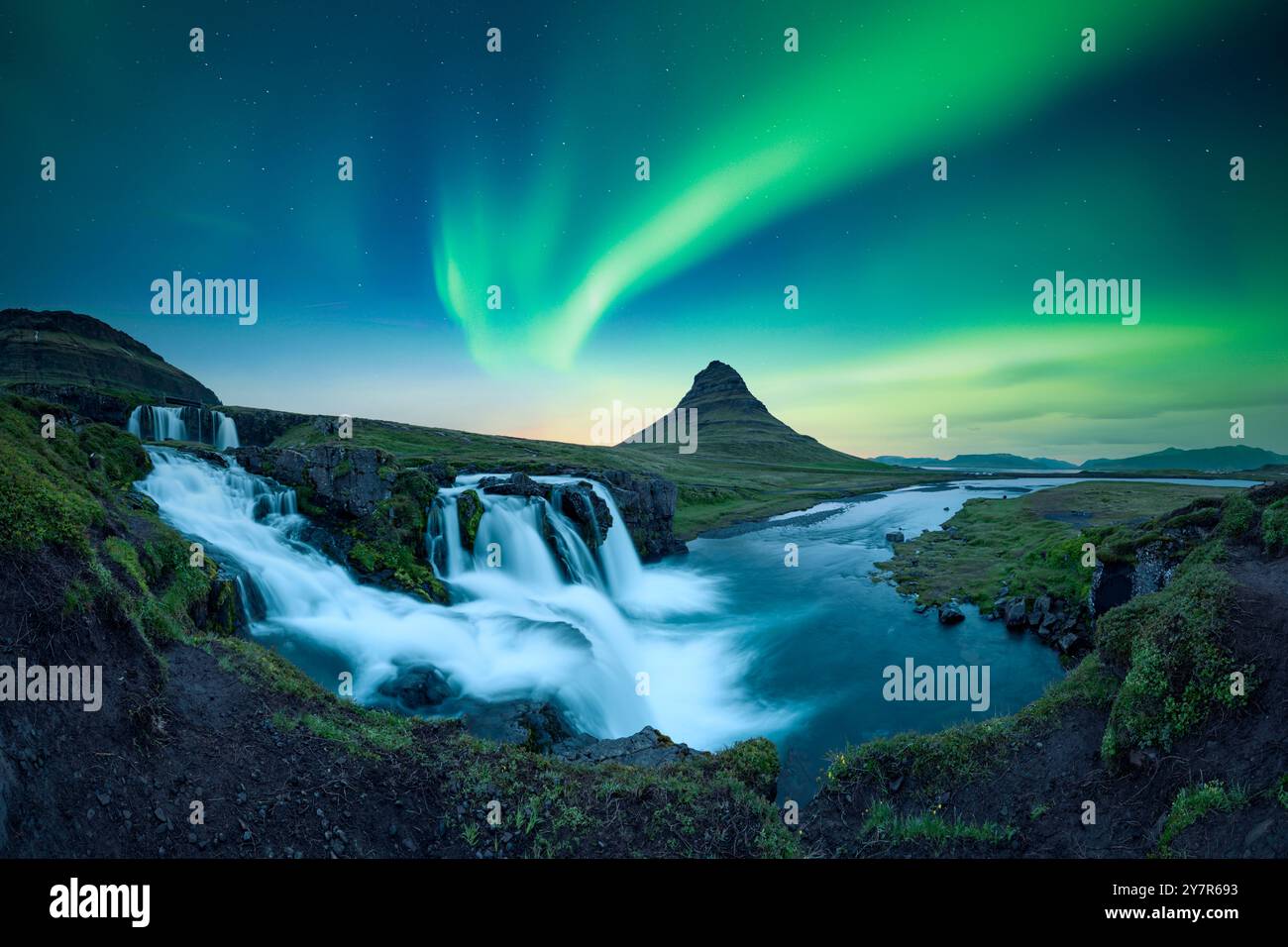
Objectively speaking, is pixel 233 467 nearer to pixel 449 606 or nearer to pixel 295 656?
pixel 449 606

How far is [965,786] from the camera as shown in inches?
338

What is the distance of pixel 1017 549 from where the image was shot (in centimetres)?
3744

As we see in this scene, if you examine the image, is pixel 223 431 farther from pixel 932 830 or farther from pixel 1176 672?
pixel 1176 672

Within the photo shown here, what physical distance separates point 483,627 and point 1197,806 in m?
22.2

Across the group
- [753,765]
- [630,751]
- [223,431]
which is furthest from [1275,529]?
[223,431]

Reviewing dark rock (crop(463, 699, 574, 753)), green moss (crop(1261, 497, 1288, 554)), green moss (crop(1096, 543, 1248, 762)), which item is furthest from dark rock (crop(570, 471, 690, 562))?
green moss (crop(1096, 543, 1248, 762))

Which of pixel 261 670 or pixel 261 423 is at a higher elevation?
pixel 261 423

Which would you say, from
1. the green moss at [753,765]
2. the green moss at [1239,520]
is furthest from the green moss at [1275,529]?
the green moss at [753,765]

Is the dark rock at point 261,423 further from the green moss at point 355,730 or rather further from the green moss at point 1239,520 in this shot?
the green moss at point 1239,520

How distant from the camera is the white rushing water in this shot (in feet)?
60.1

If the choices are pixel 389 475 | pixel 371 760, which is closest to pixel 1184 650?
pixel 371 760

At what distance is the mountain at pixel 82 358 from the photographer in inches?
3834
